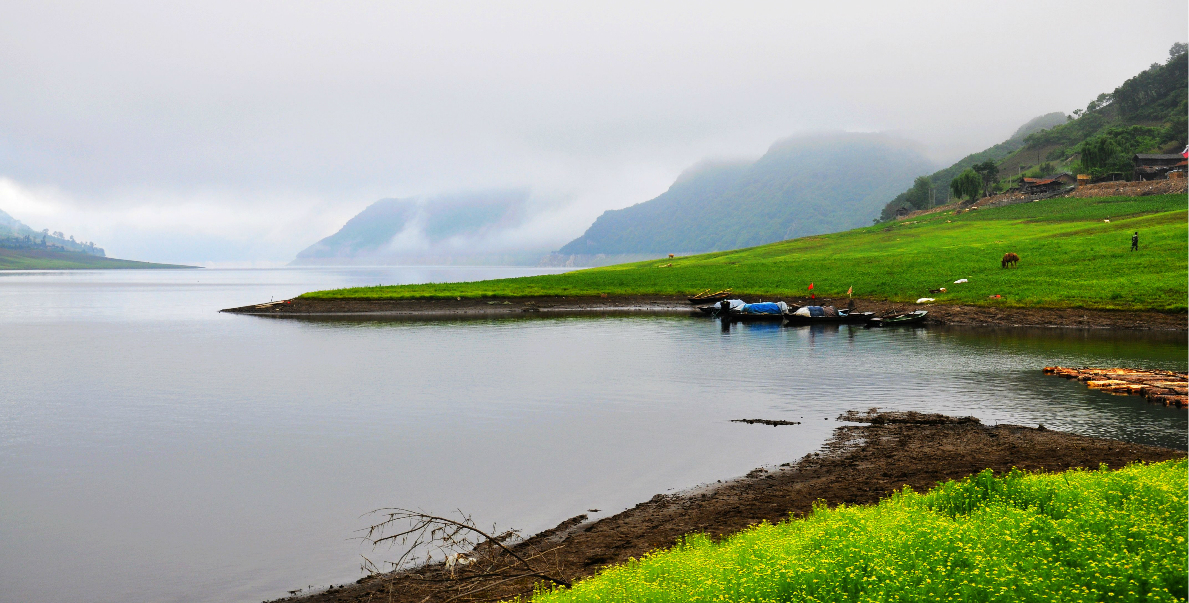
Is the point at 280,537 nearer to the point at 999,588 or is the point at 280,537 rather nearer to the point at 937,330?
the point at 999,588

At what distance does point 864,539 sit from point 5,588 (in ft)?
58.0

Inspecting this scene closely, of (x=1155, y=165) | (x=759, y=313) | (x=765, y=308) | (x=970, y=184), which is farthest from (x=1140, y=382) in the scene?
(x=970, y=184)

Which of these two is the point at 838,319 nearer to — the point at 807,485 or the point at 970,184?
the point at 807,485

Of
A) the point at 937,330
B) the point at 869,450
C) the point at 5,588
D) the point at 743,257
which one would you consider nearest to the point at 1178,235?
the point at 937,330

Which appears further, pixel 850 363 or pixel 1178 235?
pixel 1178 235

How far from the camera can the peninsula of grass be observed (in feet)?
230

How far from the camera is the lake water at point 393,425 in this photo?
17.7 m

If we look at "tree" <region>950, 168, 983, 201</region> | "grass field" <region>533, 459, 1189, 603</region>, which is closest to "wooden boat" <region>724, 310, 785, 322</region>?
"grass field" <region>533, 459, 1189, 603</region>

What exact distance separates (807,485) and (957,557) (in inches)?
370

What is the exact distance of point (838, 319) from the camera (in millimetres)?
70500

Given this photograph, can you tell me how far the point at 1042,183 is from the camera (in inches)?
6954

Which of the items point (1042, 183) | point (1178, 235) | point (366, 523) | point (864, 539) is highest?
point (1042, 183)

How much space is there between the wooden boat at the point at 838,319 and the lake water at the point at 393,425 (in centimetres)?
901

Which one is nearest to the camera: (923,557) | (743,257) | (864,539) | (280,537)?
(923,557)
